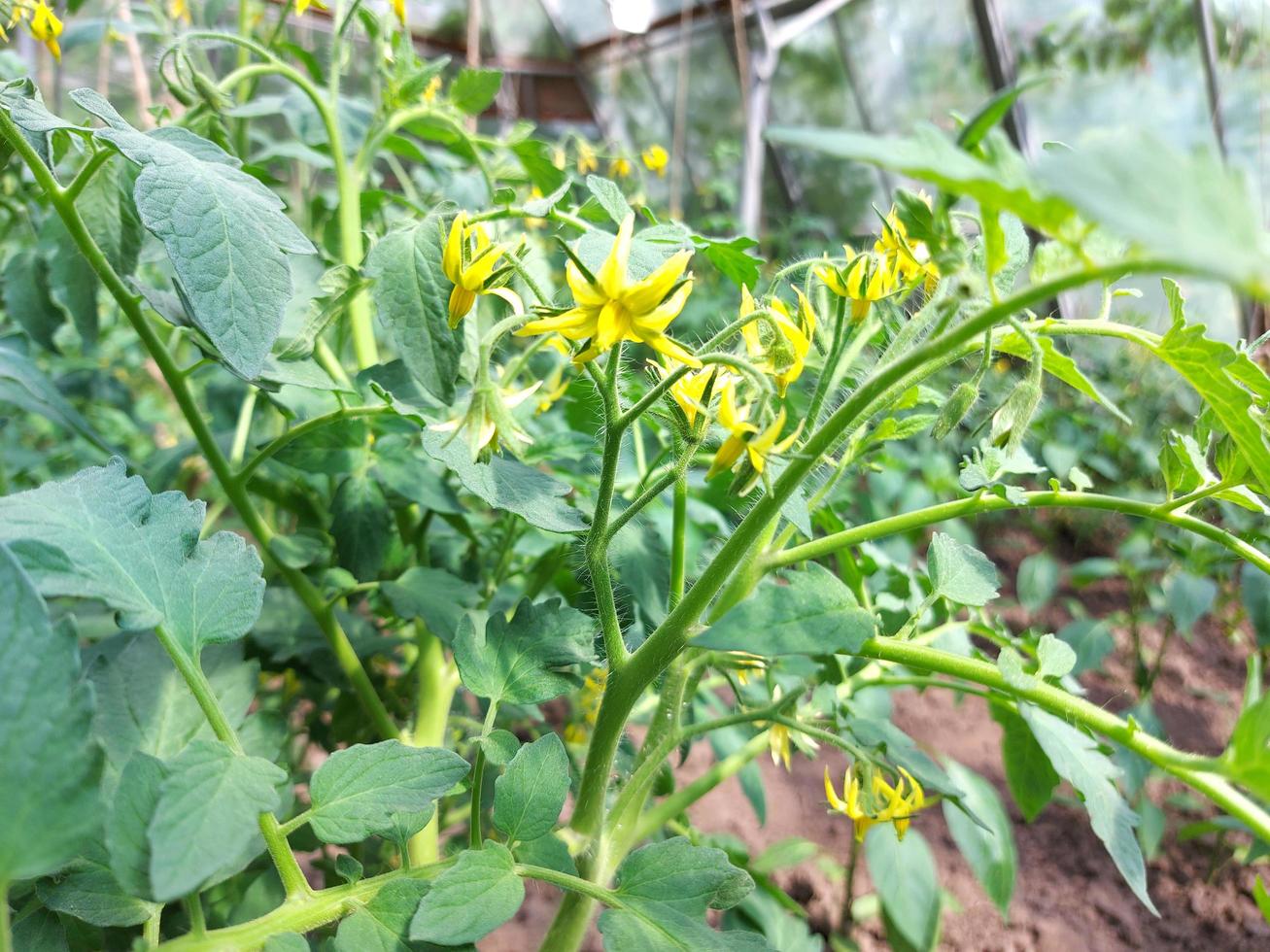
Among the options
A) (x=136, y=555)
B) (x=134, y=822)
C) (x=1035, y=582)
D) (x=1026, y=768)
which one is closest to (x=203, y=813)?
(x=134, y=822)

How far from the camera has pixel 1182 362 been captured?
1.38ft

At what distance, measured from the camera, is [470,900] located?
40 cm

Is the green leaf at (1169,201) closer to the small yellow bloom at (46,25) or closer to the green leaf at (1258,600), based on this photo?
the small yellow bloom at (46,25)

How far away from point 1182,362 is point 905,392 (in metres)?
0.15

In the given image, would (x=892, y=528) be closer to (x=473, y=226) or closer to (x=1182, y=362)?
(x=1182, y=362)

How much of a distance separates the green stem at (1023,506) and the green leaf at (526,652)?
13cm

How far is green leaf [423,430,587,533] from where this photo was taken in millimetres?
455

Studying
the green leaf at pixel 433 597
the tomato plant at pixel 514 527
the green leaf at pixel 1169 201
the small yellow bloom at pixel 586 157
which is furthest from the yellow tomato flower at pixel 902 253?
the small yellow bloom at pixel 586 157

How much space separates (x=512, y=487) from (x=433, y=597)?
17 centimetres

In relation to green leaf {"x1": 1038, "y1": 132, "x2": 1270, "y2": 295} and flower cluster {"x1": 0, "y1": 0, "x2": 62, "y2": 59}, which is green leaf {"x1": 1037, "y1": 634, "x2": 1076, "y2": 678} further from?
flower cluster {"x1": 0, "y1": 0, "x2": 62, "y2": 59}

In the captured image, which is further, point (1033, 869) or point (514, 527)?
point (1033, 869)

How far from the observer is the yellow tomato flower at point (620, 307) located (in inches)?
15.2

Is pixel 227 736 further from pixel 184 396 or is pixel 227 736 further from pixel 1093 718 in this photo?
pixel 1093 718

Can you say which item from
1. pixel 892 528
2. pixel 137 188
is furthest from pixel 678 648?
pixel 137 188
